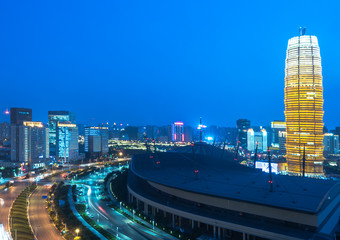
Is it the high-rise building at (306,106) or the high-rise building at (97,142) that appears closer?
the high-rise building at (306,106)

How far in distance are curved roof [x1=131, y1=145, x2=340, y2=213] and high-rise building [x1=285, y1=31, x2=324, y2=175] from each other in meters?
26.2

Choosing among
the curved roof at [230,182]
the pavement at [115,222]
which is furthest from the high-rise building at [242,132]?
the pavement at [115,222]

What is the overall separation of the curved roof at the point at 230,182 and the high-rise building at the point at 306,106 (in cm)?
2616

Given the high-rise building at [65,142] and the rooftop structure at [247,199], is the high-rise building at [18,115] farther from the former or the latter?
the rooftop structure at [247,199]

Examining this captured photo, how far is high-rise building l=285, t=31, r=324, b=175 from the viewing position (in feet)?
213

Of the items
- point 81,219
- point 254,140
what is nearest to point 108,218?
point 81,219

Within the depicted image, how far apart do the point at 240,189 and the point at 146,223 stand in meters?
11.1

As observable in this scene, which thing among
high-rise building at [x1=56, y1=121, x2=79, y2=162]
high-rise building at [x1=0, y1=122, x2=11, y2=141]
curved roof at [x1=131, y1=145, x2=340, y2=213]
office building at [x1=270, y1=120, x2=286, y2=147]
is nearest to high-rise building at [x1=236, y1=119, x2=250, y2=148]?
office building at [x1=270, y1=120, x2=286, y2=147]

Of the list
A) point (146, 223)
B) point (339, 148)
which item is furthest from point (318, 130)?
point (339, 148)

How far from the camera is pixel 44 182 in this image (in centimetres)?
5806

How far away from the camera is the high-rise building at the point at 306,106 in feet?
213

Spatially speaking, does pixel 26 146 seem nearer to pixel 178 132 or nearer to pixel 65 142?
pixel 65 142

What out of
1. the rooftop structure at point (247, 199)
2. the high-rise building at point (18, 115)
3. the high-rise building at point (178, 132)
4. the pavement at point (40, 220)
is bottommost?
the pavement at point (40, 220)

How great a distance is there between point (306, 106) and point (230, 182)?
40670mm
